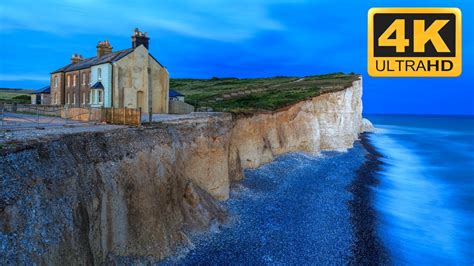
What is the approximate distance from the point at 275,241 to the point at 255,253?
5.67 ft

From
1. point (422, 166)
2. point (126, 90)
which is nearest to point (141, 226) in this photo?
point (126, 90)

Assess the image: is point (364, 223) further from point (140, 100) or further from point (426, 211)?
point (140, 100)

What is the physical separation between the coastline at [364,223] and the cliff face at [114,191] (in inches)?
275

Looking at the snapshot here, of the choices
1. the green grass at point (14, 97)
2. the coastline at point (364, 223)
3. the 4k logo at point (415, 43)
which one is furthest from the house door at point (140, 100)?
the 4k logo at point (415, 43)

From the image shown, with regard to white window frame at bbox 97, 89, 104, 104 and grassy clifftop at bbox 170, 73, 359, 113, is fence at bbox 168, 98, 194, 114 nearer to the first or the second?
grassy clifftop at bbox 170, 73, 359, 113

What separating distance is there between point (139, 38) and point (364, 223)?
83.2 feet

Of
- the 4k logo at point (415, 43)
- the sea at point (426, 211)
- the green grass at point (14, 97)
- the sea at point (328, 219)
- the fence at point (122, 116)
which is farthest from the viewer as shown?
the green grass at point (14, 97)

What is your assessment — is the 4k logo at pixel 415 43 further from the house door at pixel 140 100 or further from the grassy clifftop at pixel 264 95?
the house door at pixel 140 100

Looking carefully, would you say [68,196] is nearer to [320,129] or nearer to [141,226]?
[141,226]

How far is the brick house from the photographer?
34.8m

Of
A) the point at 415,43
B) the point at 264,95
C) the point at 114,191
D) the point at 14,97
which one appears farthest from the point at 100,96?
the point at 14,97

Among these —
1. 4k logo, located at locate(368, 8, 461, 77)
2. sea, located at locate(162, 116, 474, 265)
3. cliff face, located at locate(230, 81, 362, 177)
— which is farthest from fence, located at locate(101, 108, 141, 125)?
4k logo, located at locate(368, 8, 461, 77)

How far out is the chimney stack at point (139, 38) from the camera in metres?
36.2

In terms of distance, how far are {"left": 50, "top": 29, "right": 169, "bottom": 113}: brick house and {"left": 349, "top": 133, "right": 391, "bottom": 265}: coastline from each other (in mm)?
18614
